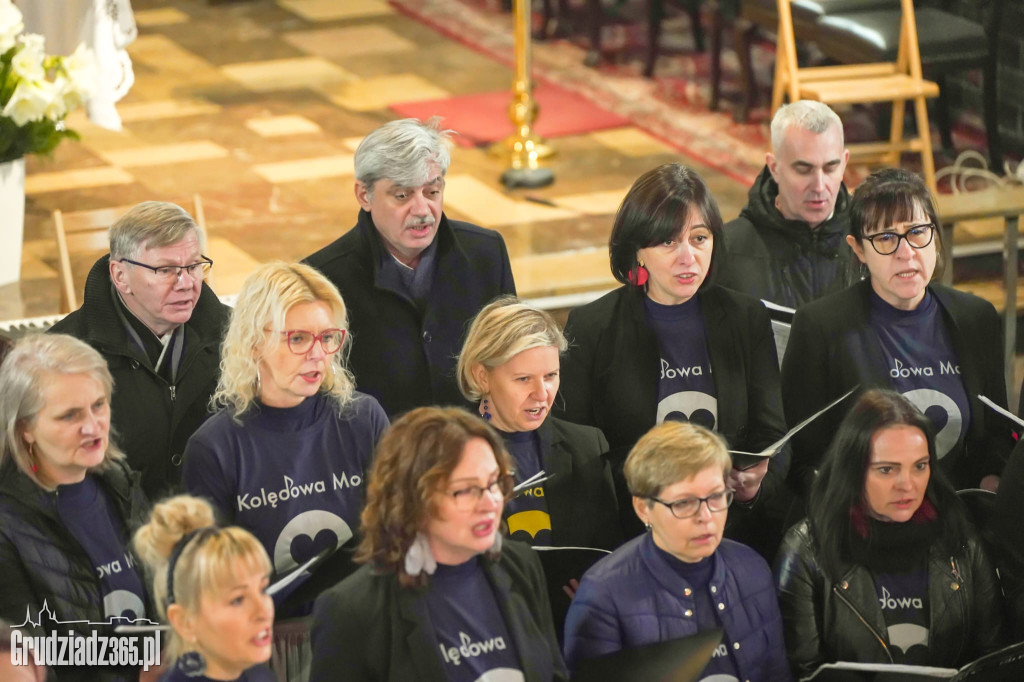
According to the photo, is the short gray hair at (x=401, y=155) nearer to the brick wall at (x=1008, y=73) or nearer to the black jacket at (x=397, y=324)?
the black jacket at (x=397, y=324)

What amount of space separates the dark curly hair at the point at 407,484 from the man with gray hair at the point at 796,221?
1448 millimetres

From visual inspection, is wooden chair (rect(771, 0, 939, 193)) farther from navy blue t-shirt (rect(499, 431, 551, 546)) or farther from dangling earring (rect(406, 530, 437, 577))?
dangling earring (rect(406, 530, 437, 577))

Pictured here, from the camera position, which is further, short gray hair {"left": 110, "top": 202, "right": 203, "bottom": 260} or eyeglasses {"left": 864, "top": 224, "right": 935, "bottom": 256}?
eyeglasses {"left": 864, "top": 224, "right": 935, "bottom": 256}

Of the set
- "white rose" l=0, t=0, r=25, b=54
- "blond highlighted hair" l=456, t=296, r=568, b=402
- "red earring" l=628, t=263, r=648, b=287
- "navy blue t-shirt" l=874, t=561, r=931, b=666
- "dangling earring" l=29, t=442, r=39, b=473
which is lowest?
"navy blue t-shirt" l=874, t=561, r=931, b=666

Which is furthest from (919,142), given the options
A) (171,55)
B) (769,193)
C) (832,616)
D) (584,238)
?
(171,55)

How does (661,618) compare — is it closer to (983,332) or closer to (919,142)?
(983,332)

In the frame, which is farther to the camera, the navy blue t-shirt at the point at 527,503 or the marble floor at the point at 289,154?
the marble floor at the point at 289,154

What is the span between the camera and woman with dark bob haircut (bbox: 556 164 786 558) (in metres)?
A: 3.46

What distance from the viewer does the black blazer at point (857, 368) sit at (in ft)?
11.7

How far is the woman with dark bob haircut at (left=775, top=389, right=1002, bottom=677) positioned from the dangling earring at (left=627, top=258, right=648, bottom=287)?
1.94 feet

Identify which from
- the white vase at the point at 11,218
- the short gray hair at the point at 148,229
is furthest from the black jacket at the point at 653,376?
the white vase at the point at 11,218

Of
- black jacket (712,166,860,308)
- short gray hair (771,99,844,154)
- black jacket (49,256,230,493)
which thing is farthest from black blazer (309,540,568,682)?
short gray hair (771,99,844,154)

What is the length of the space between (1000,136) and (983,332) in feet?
12.3

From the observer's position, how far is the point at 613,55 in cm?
870
